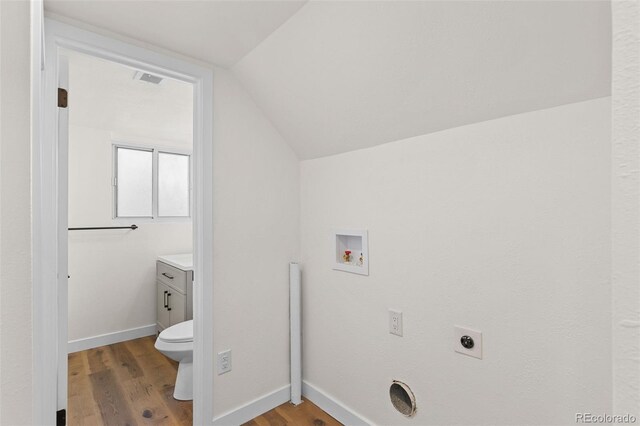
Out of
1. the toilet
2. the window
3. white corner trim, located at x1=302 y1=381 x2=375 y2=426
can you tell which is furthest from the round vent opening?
the window

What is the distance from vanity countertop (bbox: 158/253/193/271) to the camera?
2742mm

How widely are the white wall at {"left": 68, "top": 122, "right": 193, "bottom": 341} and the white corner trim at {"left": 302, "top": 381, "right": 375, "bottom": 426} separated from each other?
2075 millimetres

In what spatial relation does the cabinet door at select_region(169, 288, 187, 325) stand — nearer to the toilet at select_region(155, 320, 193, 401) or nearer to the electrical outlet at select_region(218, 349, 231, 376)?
the toilet at select_region(155, 320, 193, 401)

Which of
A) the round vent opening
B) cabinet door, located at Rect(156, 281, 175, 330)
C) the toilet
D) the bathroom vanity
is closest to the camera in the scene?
the round vent opening

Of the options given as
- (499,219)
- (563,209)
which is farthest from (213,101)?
(563,209)

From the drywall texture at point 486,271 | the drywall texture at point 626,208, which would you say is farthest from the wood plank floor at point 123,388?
the drywall texture at point 626,208

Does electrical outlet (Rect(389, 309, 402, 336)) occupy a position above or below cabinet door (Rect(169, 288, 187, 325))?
above

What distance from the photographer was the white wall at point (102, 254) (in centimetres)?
297

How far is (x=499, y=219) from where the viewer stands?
1275 mm

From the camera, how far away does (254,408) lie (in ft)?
6.50

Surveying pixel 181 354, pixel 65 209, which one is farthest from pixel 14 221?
pixel 181 354

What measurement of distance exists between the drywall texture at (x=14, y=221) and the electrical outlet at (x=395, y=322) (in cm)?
146

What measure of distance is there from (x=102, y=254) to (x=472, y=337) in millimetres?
3238

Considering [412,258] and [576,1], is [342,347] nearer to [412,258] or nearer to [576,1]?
[412,258]
